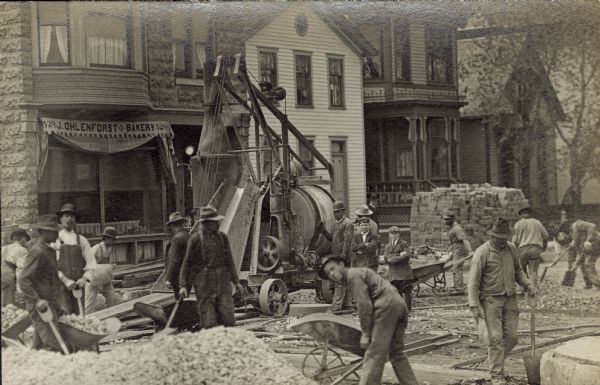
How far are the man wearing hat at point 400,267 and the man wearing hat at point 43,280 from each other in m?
6.00

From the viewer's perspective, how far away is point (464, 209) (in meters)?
17.4

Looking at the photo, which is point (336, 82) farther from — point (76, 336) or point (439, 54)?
point (76, 336)

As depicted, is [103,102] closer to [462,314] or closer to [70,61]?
[70,61]

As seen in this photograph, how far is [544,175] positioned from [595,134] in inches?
54.7

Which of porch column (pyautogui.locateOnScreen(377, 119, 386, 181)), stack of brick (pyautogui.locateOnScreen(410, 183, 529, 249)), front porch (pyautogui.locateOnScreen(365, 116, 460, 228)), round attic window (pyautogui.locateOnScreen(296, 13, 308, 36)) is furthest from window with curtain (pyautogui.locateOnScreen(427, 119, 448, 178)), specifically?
round attic window (pyautogui.locateOnScreen(296, 13, 308, 36))

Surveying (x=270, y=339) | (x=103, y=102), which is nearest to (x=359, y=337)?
(x=270, y=339)

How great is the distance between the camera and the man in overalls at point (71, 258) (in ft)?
29.9

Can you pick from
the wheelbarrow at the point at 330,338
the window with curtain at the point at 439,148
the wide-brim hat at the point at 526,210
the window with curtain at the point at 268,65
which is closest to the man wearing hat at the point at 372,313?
the wheelbarrow at the point at 330,338

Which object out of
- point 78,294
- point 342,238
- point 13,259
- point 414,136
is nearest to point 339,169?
point 342,238

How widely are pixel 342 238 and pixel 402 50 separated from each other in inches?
111

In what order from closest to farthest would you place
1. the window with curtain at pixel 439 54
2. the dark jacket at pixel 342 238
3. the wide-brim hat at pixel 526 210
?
the window with curtain at pixel 439 54 < the dark jacket at pixel 342 238 < the wide-brim hat at pixel 526 210

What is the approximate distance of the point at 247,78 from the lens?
10039 millimetres

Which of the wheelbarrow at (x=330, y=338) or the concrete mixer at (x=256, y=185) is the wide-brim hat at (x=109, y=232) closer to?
the concrete mixer at (x=256, y=185)

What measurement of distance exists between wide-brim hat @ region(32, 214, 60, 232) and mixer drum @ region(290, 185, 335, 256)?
3.18m
